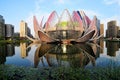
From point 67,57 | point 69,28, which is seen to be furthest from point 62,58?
point 69,28

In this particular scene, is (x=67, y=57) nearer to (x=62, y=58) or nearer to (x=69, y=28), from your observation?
(x=62, y=58)

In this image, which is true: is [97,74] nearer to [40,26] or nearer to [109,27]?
[40,26]

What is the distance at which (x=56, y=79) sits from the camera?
249 inches

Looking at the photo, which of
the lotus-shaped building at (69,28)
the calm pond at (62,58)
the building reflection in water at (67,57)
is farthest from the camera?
the lotus-shaped building at (69,28)

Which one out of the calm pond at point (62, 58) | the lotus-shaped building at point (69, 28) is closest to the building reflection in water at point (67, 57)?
the calm pond at point (62, 58)

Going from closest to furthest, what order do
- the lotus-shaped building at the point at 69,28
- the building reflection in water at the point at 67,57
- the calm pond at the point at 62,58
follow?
1. the calm pond at the point at 62,58
2. the building reflection in water at the point at 67,57
3. the lotus-shaped building at the point at 69,28

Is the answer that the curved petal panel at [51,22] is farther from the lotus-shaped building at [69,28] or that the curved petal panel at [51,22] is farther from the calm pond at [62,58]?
the calm pond at [62,58]

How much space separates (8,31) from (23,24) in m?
12.3

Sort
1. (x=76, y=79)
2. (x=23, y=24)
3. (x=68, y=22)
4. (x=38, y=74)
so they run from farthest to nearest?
1. (x=23, y=24)
2. (x=68, y=22)
3. (x=38, y=74)
4. (x=76, y=79)

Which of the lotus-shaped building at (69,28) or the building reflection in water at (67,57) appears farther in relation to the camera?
the lotus-shaped building at (69,28)

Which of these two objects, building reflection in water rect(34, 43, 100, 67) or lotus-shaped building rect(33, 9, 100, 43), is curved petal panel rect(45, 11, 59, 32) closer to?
lotus-shaped building rect(33, 9, 100, 43)

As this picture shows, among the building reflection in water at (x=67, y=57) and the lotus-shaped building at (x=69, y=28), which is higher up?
Result: the lotus-shaped building at (x=69, y=28)

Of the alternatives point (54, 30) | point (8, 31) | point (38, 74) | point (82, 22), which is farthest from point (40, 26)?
point (8, 31)

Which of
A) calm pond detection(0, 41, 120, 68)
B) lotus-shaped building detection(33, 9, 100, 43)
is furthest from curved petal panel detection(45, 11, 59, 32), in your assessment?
calm pond detection(0, 41, 120, 68)
